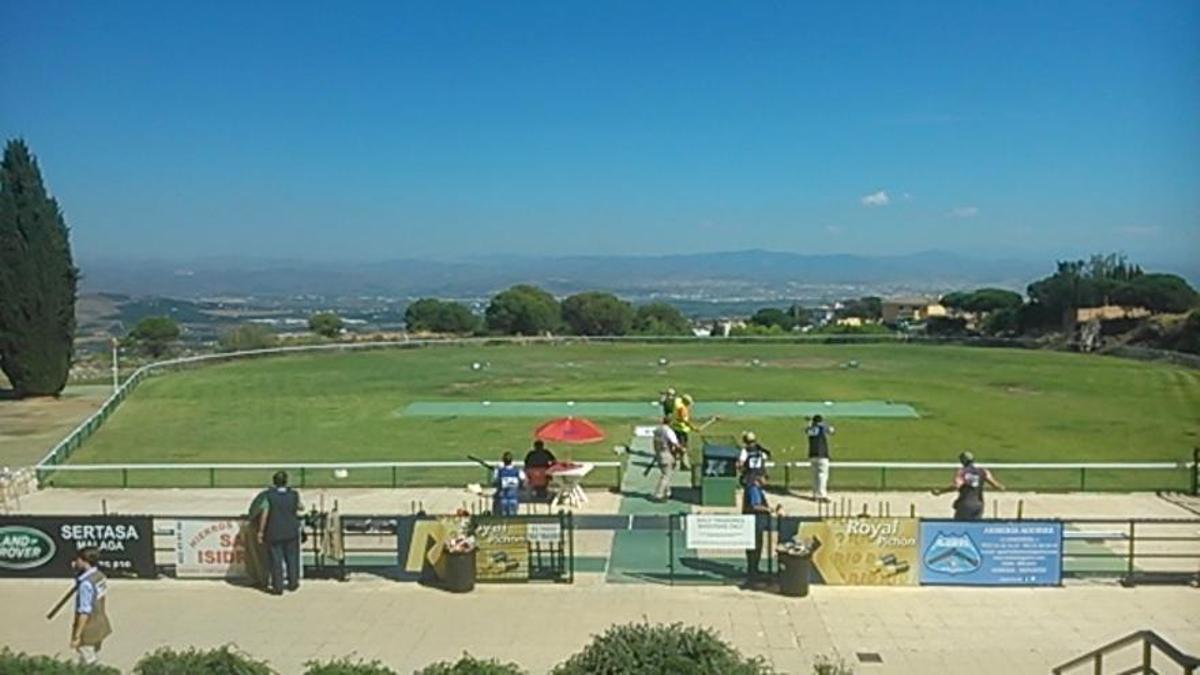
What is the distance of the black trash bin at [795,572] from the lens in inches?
550

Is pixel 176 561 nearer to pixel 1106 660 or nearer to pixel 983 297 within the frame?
pixel 1106 660

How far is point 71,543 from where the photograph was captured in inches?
586

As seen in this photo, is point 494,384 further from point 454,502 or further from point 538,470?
point 538,470

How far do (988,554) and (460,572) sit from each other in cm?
670

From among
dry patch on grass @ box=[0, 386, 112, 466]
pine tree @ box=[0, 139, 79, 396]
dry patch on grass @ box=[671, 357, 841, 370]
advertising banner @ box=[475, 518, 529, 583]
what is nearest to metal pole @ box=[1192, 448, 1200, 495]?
advertising banner @ box=[475, 518, 529, 583]

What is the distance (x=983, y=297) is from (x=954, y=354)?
2694 centimetres

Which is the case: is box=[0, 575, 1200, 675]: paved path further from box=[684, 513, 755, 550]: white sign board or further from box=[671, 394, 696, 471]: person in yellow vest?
box=[671, 394, 696, 471]: person in yellow vest

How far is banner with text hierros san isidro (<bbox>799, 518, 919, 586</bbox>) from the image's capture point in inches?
564

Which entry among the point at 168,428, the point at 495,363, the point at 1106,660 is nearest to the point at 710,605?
the point at 1106,660

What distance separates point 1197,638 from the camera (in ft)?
41.3

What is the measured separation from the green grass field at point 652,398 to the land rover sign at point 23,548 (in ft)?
22.8

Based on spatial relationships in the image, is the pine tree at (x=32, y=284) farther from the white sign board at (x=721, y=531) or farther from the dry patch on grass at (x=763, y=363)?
the white sign board at (x=721, y=531)

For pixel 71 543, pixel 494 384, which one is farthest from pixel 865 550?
pixel 494 384

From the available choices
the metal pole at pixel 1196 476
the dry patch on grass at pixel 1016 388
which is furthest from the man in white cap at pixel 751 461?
the dry patch on grass at pixel 1016 388
